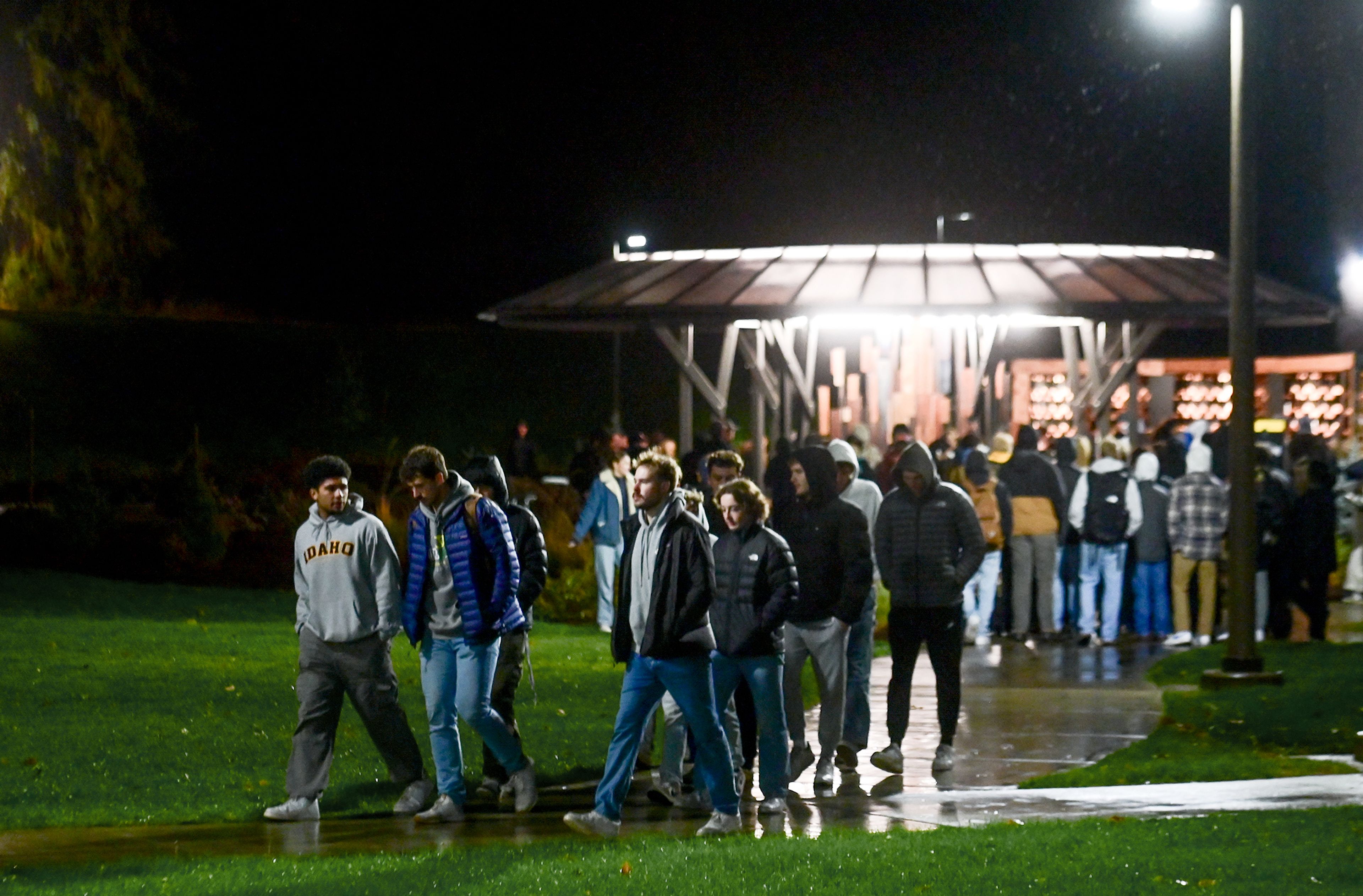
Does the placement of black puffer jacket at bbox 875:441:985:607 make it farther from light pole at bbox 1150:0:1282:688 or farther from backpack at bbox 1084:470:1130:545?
backpack at bbox 1084:470:1130:545

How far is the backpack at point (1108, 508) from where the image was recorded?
16375 millimetres

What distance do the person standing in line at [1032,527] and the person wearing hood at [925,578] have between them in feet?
19.5

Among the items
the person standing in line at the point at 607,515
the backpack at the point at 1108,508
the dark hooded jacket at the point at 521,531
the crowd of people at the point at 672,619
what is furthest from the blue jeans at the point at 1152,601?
the dark hooded jacket at the point at 521,531

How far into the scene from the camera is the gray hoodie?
900 cm

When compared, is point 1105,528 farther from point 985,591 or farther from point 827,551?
point 827,551

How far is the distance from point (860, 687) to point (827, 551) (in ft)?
3.77

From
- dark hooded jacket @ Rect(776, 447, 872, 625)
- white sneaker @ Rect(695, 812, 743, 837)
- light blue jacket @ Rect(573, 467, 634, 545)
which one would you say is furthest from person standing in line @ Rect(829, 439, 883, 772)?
light blue jacket @ Rect(573, 467, 634, 545)

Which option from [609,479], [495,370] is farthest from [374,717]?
[495,370]

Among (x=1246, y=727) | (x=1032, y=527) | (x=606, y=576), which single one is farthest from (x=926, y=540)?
(x=606, y=576)

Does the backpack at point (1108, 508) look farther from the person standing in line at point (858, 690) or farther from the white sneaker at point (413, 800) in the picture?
the white sneaker at point (413, 800)

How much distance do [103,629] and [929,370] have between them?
12724mm

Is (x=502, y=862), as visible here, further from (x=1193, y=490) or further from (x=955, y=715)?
(x=1193, y=490)

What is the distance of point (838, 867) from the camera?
7410 millimetres

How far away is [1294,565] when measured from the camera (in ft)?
52.1
